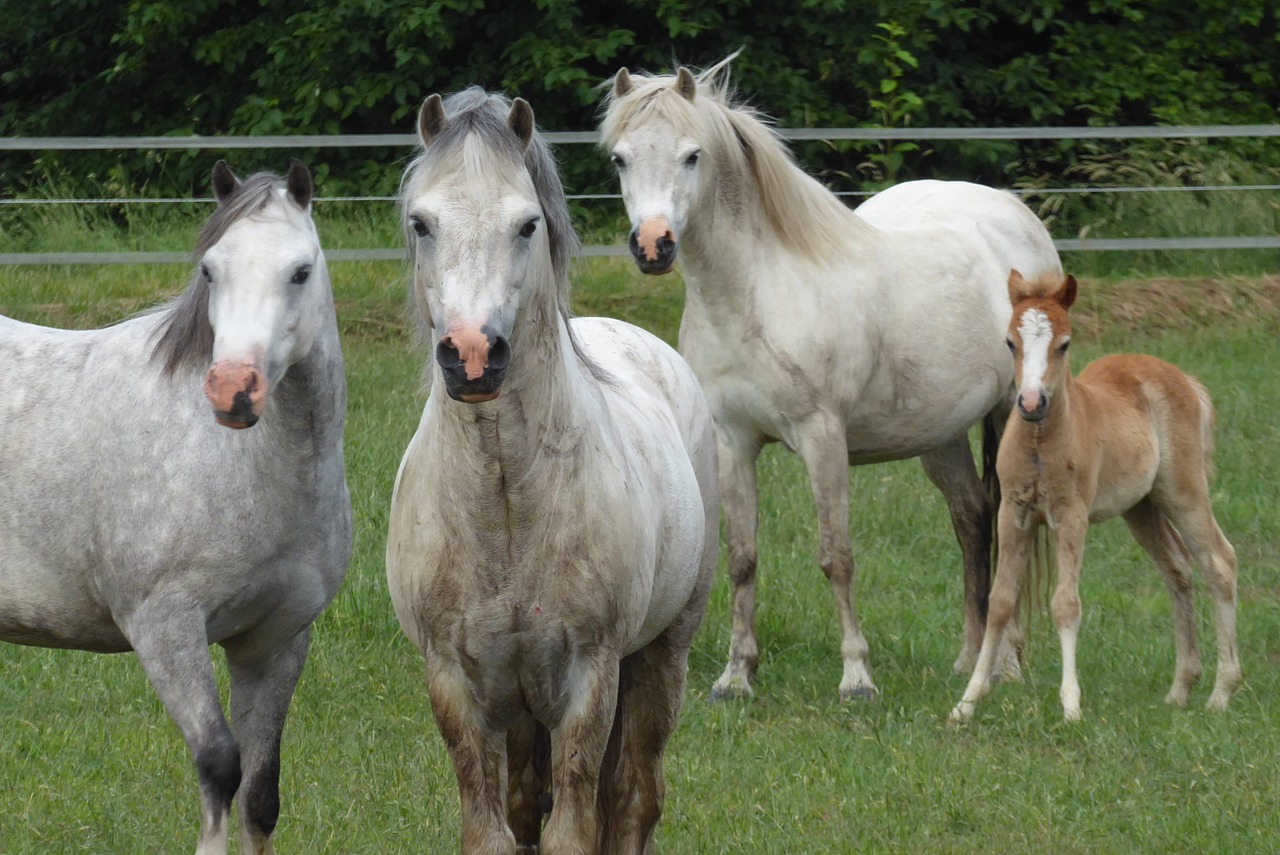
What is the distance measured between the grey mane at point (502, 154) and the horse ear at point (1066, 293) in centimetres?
233

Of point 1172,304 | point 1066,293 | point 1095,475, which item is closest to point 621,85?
point 1066,293

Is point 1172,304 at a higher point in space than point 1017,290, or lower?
lower

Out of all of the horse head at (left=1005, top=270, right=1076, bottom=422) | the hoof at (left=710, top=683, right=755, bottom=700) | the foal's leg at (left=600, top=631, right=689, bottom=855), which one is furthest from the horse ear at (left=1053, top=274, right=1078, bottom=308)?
the foal's leg at (left=600, top=631, right=689, bottom=855)

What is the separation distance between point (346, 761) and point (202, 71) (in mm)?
11485

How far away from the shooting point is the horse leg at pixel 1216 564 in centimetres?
591

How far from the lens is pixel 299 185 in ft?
12.6

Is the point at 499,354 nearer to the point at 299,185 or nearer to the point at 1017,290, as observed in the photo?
the point at 299,185

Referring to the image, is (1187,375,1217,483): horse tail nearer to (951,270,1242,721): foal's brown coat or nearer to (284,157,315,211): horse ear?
(951,270,1242,721): foal's brown coat

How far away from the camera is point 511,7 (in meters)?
14.2

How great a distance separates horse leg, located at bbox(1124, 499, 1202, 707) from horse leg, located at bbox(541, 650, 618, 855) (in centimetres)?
309

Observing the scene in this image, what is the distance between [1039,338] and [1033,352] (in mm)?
50

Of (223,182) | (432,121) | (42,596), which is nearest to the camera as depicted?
(432,121)

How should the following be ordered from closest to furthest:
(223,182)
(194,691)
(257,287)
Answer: (257,287), (194,691), (223,182)

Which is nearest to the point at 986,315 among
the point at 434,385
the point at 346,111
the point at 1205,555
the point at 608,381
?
the point at 1205,555
